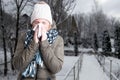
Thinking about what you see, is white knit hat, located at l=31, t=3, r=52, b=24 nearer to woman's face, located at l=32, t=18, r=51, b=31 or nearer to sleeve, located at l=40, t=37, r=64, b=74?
woman's face, located at l=32, t=18, r=51, b=31

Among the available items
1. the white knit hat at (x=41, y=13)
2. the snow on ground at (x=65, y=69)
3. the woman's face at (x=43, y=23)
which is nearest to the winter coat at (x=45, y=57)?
the woman's face at (x=43, y=23)

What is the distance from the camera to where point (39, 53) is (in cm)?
344

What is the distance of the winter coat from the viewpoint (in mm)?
3350

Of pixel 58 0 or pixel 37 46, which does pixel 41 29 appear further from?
pixel 58 0

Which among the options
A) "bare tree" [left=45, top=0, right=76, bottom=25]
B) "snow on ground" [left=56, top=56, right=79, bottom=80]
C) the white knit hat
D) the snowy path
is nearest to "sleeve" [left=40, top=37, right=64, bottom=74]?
the white knit hat

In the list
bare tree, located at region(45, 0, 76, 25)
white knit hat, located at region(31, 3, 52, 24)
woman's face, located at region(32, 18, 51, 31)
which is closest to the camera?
woman's face, located at region(32, 18, 51, 31)

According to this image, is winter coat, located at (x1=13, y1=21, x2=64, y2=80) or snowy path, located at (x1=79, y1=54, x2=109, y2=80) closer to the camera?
winter coat, located at (x1=13, y1=21, x2=64, y2=80)

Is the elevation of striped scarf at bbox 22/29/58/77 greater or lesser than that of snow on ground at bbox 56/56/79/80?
greater

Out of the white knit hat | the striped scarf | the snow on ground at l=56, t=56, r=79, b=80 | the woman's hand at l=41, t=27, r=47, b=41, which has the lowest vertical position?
the snow on ground at l=56, t=56, r=79, b=80

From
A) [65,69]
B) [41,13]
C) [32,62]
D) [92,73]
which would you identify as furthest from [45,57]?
[65,69]

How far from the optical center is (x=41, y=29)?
3.42 m

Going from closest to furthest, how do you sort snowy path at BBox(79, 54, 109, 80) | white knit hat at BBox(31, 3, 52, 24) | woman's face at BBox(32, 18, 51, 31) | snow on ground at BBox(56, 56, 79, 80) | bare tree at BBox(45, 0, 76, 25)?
woman's face at BBox(32, 18, 51, 31) < white knit hat at BBox(31, 3, 52, 24) < snow on ground at BBox(56, 56, 79, 80) < snowy path at BBox(79, 54, 109, 80) < bare tree at BBox(45, 0, 76, 25)

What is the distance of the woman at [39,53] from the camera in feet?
11.0

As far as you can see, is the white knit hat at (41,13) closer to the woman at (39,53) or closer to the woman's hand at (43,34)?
the woman at (39,53)
